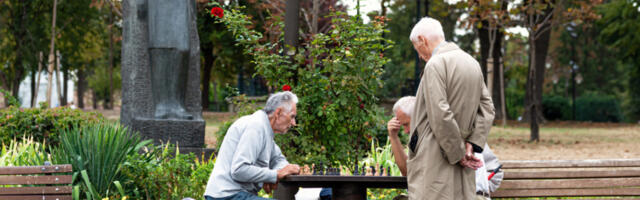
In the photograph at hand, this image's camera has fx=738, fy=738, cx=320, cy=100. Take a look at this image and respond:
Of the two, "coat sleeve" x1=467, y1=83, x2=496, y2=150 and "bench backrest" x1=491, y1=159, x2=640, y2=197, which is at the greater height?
"coat sleeve" x1=467, y1=83, x2=496, y2=150

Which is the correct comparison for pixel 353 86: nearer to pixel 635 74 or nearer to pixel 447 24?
pixel 635 74

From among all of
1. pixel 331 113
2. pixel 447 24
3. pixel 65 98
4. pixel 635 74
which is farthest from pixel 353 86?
pixel 65 98

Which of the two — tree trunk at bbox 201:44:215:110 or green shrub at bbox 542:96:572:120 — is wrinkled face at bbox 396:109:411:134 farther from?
green shrub at bbox 542:96:572:120

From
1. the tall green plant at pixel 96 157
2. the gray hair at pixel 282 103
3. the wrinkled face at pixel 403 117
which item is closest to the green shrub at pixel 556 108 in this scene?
the tall green plant at pixel 96 157

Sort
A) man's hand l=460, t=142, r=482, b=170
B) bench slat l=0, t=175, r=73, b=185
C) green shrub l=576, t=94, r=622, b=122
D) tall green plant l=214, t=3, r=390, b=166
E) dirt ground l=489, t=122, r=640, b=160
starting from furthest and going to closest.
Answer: green shrub l=576, t=94, r=622, b=122 → dirt ground l=489, t=122, r=640, b=160 → tall green plant l=214, t=3, r=390, b=166 → bench slat l=0, t=175, r=73, b=185 → man's hand l=460, t=142, r=482, b=170

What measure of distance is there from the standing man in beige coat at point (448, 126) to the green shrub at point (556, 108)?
37655mm

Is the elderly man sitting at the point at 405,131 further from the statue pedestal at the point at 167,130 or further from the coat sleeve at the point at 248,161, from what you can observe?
the statue pedestal at the point at 167,130

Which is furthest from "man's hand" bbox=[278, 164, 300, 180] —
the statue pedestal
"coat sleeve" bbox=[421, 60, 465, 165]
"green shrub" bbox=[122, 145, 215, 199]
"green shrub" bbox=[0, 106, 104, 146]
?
"green shrub" bbox=[0, 106, 104, 146]

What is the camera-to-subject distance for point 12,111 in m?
10.1

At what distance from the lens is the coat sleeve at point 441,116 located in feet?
12.0

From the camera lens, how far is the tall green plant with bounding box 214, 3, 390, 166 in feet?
20.9

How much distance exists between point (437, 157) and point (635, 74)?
107 feet

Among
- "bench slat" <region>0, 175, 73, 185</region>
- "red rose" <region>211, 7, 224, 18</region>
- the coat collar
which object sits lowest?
"bench slat" <region>0, 175, 73, 185</region>

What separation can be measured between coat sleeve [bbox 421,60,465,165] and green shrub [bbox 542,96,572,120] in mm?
37816
